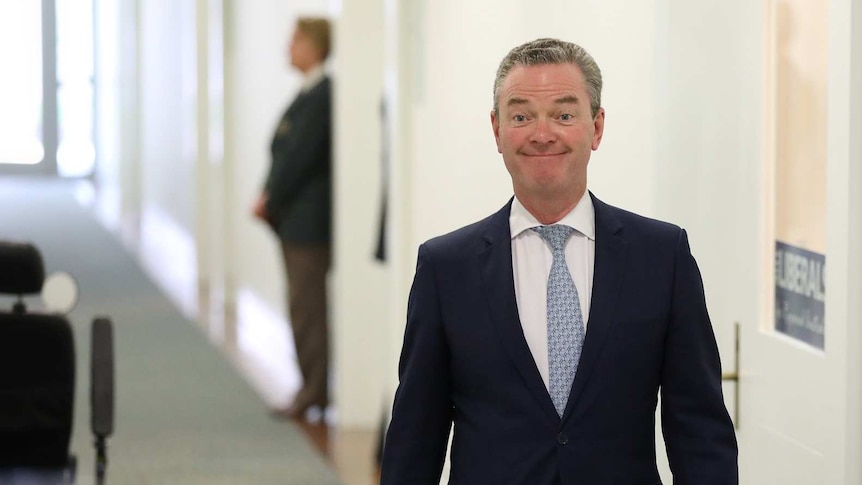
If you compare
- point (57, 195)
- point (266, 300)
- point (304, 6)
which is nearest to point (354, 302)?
point (57, 195)

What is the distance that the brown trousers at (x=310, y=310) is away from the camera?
269 inches

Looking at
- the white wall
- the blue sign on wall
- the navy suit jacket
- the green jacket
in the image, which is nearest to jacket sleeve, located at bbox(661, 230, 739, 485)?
the navy suit jacket

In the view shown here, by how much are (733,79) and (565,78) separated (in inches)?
48.4

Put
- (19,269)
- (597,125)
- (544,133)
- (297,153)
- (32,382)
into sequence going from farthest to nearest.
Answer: (297,153) → (32,382) → (19,269) → (597,125) → (544,133)

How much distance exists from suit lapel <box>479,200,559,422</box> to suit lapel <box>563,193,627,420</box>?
0.05m

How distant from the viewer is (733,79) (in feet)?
10.3

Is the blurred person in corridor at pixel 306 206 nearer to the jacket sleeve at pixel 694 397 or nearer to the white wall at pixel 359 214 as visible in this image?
the white wall at pixel 359 214

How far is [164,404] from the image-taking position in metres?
7.03

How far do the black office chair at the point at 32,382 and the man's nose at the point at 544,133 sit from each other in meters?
2.61

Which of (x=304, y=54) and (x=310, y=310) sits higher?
(x=304, y=54)

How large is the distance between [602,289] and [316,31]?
16.6 ft

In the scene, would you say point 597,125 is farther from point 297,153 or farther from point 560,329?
point 297,153

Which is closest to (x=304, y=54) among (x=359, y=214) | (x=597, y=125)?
(x=359, y=214)

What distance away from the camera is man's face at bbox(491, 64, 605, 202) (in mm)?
2014
